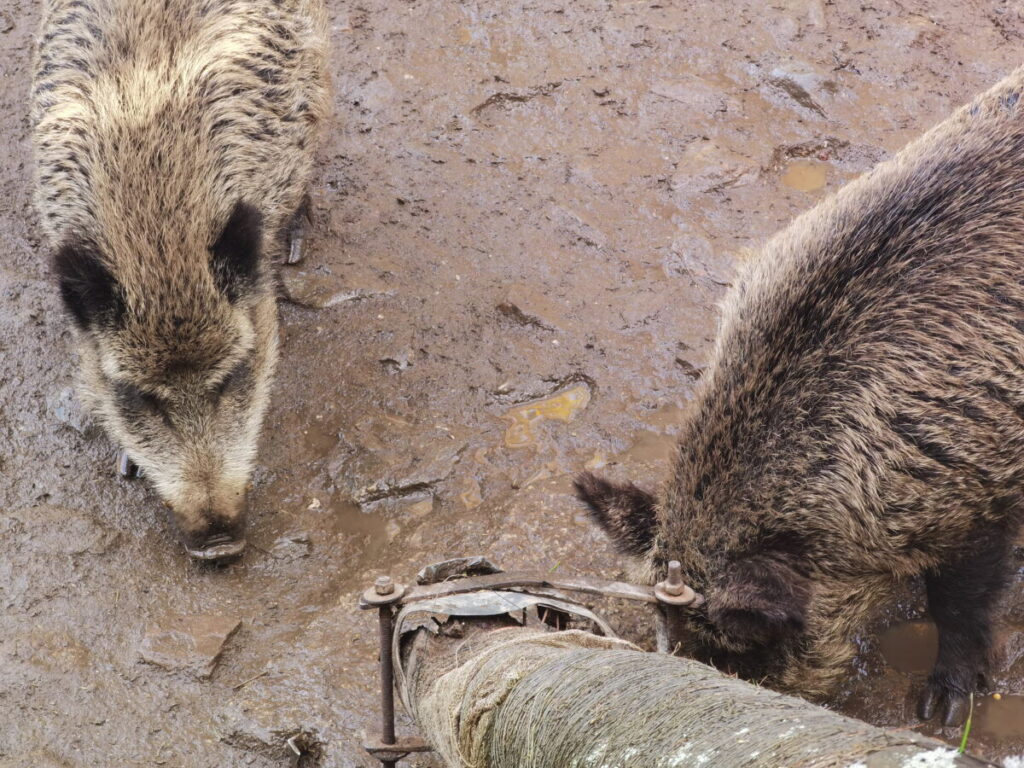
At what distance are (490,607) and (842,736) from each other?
3.85 ft

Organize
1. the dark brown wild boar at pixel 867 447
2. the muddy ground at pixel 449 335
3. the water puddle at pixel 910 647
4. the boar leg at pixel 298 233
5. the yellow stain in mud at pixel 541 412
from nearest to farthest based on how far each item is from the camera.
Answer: the dark brown wild boar at pixel 867 447
the muddy ground at pixel 449 335
the water puddle at pixel 910 647
the yellow stain in mud at pixel 541 412
the boar leg at pixel 298 233

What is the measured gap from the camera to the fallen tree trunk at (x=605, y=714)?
1.77 meters

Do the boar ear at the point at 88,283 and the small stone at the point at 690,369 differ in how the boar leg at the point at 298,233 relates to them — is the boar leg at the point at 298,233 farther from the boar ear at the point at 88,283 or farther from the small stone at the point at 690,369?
the small stone at the point at 690,369

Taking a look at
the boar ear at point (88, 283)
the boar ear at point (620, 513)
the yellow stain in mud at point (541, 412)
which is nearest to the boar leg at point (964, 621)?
the boar ear at point (620, 513)

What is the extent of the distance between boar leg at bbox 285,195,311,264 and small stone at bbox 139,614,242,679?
2.30m

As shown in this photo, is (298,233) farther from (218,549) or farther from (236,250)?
(218,549)

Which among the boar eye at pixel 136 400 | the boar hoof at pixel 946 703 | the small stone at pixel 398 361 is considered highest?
the boar hoof at pixel 946 703

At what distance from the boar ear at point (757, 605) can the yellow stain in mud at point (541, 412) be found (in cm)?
157

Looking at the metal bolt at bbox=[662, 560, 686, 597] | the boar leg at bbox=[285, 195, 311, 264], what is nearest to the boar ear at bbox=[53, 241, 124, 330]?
the boar leg at bbox=[285, 195, 311, 264]

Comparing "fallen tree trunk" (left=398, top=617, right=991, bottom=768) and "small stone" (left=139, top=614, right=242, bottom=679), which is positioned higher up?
"fallen tree trunk" (left=398, top=617, right=991, bottom=768)

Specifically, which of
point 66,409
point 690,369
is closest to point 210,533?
point 66,409

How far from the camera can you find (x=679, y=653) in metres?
3.31

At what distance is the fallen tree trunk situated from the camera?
1.77 m

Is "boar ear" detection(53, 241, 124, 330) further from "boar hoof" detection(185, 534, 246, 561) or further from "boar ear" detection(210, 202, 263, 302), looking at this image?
"boar hoof" detection(185, 534, 246, 561)
